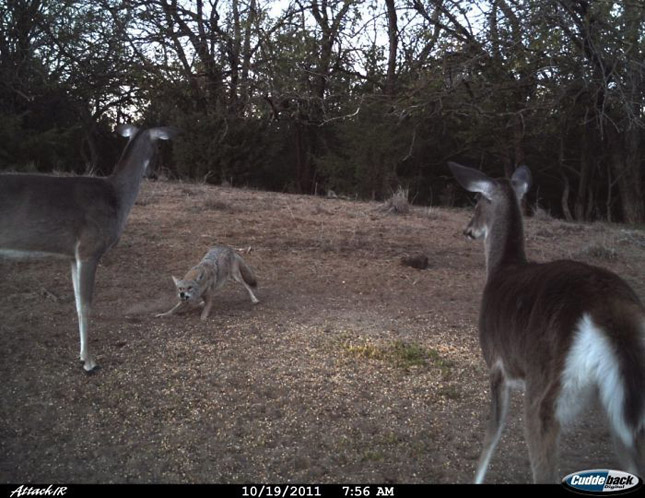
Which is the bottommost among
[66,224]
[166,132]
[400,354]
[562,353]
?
[400,354]

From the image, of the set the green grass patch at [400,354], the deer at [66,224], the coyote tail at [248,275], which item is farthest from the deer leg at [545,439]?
the coyote tail at [248,275]

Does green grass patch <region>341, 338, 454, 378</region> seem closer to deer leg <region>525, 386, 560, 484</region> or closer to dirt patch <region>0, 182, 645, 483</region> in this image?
dirt patch <region>0, 182, 645, 483</region>

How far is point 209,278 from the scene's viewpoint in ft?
25.1

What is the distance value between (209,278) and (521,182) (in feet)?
12.4

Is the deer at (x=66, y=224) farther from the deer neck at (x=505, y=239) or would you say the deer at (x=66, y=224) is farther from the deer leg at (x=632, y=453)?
the deer leg at (x=632, y=453)

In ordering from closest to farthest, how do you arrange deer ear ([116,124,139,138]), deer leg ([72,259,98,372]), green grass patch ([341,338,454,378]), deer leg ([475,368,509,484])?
1. deer leg ([475,368,509,484])
2. deer leg ([72,259,98,372])
3. green grass patch ([341,338,454,378])
4. deer ear ([116,124,139,138])

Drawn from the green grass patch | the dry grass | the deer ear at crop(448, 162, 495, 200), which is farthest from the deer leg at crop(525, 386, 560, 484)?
the dry grass

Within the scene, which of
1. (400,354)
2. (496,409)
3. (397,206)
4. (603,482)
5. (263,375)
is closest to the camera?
(603,482)

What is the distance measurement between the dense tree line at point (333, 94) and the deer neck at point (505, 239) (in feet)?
15.8

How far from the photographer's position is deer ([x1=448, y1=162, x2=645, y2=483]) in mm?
2877

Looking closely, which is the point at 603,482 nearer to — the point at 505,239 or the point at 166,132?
the point at 505,239

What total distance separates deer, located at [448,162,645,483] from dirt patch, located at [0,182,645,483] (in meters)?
1.07

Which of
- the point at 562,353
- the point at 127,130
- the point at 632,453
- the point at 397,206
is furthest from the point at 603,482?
the point at 397,206

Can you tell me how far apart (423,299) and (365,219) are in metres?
4.38
